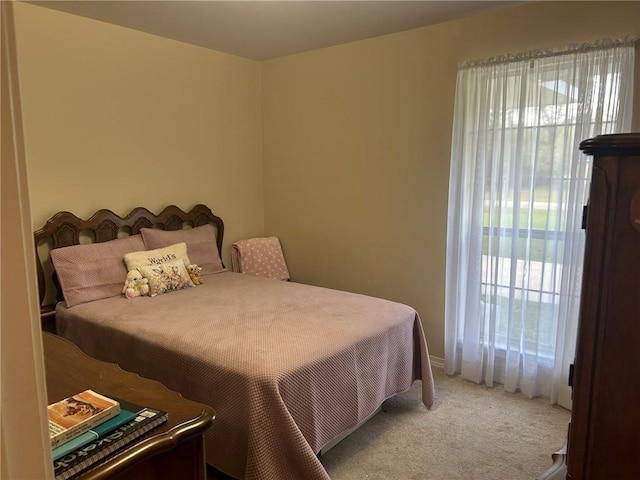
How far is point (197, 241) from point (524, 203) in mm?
2321

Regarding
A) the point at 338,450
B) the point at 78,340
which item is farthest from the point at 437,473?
the point at 78,340

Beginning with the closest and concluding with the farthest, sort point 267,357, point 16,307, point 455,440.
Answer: point 16,307
point 267,357
point 455,440

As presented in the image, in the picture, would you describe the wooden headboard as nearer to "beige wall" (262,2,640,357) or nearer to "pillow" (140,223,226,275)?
"pillow" (140,223,226,275)

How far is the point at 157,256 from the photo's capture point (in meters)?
3.20

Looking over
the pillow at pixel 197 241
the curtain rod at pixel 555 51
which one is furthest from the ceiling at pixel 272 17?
the pillow at pixel 197 241

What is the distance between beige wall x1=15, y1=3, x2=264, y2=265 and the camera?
291cm

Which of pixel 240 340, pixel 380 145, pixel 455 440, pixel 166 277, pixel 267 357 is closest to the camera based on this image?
pixel 267 357

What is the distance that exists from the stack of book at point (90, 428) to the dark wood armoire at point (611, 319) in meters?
1.09

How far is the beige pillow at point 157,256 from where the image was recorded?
311 centimetres

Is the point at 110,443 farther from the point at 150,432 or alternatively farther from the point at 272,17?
the point at 272,17

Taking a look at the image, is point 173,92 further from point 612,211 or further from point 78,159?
point 612,211

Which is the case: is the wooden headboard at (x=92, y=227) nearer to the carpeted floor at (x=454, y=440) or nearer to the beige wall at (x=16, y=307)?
the carpeted floor at (x=454, y=440)

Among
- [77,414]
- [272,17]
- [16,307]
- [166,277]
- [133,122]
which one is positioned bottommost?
[166,277]

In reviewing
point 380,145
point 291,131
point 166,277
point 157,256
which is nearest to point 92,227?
point 157,256
